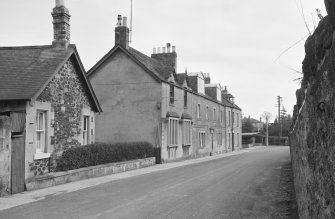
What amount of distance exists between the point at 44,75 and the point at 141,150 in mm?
11478

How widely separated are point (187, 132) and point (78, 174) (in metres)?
20.9

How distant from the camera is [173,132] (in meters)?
33.1

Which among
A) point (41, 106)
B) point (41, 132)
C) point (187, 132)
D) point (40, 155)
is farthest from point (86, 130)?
point (187, 132)

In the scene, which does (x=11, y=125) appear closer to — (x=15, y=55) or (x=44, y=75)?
(x=44, y=75)

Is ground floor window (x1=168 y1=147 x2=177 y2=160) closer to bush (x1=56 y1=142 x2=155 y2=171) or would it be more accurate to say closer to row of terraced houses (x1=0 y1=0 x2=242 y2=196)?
row of terraced houses (x1=0 y1=0 x2=242 y2=196)

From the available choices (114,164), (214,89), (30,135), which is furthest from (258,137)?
(30,135)

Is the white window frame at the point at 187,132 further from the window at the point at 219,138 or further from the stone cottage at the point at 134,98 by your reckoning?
the window at the point at 219,138

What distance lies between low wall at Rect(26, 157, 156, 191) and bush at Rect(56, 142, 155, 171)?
582 mm

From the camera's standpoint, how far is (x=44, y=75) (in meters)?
17.2

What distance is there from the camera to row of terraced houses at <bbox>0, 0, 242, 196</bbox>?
1551cm

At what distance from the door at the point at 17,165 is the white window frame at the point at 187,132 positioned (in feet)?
74.8

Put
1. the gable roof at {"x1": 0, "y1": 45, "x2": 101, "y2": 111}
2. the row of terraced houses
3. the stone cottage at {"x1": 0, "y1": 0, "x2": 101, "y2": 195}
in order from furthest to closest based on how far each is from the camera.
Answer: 1. the gable roof at {"x1": 0, "y1": 45, "x2": 101, "y2": 111}
2. the row of terraced houses
3. the stone cottage at {"x1": 0, "y1": 0, "x2": 101, "y2": 195}

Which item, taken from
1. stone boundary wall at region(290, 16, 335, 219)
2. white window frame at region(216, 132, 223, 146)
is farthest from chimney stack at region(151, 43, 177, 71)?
stone boundary wall at region(290, 16, 335, 219)

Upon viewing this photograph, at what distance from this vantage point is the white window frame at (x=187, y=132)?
36594 millimetres
